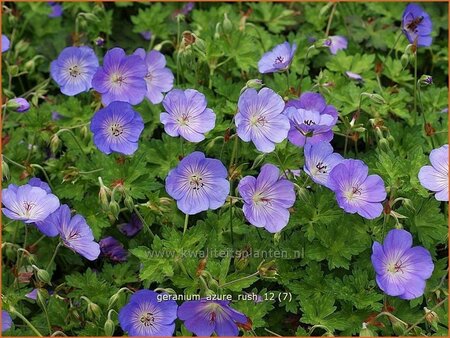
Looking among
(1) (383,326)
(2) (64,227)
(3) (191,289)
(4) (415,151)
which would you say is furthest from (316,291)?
(2) (64,227)

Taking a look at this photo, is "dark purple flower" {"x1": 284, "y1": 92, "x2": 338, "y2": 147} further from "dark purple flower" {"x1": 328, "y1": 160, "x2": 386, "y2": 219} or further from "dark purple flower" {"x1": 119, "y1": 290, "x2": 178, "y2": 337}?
"dark purple flower" {"x1": 119, "y1": 290, "x2": 178, "y2": 337}

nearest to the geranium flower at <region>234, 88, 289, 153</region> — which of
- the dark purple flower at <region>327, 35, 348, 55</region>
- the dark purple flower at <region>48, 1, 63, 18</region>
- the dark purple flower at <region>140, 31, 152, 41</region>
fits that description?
the dark purple flower at <region>327, 35, 348, 55</region>

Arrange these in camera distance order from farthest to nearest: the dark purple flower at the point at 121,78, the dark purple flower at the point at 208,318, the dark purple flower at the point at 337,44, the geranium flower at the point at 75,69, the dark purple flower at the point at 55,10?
the dark purple flower at the point at 55,10 → the dark purple flower at the point at 337,44 → the geranium flower at the point at 75,69 → the dark purple flower at the point at 121,78 → the dark purple flower at the point at 208,318

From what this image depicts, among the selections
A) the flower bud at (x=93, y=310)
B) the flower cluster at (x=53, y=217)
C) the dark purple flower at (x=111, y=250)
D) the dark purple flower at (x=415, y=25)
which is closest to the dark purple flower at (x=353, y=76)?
the dark purple flower at (x=415, y=25)

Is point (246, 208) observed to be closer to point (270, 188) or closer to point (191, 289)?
point (270, 188)

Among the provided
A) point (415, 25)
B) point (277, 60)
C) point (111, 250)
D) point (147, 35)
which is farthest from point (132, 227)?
point (415, 25)

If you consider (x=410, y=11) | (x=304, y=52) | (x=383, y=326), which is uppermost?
(x=410, y=11)

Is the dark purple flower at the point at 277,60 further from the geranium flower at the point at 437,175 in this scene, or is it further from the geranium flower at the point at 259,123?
the geranium flower at the point at 437,175
